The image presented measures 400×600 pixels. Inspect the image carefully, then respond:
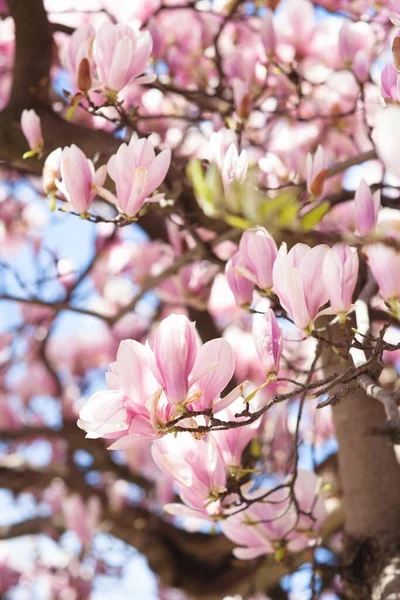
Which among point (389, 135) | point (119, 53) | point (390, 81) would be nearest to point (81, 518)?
point (119, 53)

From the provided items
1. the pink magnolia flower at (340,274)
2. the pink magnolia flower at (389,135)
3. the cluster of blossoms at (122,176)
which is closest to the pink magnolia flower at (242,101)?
the cluster of blossoms at (122,176)

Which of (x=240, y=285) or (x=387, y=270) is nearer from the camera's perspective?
(x=387, y=270)

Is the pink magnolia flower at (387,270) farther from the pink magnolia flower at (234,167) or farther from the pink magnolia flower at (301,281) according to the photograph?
the pink magnolia flower at (234,167)

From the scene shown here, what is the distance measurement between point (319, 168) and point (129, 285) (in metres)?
1.70

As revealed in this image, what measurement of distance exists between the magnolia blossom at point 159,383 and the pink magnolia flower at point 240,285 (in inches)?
7.5

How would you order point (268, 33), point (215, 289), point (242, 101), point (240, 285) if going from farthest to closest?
point (215, 289) < point (268, 33) < point (242, 101) < point (240, 285)

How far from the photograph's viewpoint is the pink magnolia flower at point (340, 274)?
71 cm

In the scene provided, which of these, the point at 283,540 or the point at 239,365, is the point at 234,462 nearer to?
the point at 283,540

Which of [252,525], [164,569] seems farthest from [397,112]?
[164,569]

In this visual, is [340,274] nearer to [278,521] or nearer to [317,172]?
[317,172]

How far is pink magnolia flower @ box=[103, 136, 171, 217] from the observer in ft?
2.87

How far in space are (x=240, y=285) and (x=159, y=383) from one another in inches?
9.6

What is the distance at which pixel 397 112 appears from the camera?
0.50 m

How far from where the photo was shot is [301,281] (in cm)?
71
